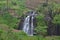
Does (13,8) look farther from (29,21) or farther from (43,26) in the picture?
(43,26)

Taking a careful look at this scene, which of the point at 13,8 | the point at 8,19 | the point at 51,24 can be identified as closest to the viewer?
the point at 51,24

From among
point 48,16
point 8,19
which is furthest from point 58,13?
point 8,19

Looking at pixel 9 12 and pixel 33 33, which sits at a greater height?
pixel 9 12

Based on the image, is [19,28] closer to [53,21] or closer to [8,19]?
[8,19]

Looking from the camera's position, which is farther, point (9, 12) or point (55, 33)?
point (9, 12)

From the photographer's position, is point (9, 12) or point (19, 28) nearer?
point (19, 28)

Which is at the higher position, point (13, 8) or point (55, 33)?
point (13, 8)

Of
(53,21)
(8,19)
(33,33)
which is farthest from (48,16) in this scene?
(8,19)

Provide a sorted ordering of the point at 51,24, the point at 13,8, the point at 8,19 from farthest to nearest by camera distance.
Result: the point at 13,8 → the point at 8,19 → the point at 51,24
